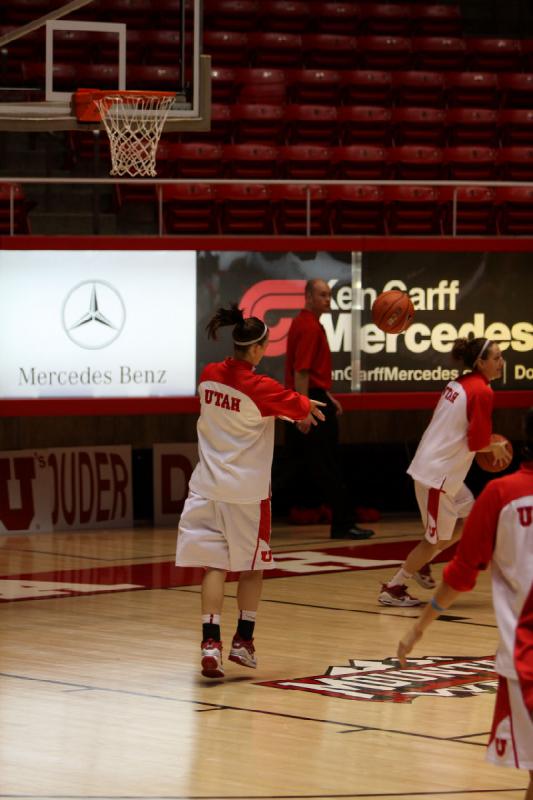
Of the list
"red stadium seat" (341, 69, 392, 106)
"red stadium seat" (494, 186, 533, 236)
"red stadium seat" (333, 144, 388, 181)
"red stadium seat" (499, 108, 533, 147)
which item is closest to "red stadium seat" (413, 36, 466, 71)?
"red stadium seat" (341, 69, 392, 106)

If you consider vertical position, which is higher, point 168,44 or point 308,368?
point 168,44

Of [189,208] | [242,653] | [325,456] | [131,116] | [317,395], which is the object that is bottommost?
[325,456]

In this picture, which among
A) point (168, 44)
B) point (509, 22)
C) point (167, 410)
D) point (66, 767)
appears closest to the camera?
point (66, 767)

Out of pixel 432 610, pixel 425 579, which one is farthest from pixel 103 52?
pixel 432 610

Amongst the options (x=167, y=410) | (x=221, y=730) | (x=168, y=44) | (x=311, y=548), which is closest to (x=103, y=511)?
(x=167, y=410)

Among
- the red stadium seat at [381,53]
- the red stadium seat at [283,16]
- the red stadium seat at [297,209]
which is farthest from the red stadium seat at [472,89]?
the red stadium seat at [297,209]

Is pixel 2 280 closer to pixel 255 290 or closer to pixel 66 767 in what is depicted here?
pixel 255 290

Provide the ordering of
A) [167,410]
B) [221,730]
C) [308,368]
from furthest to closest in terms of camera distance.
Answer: [167,410]
[308,368]
[221,730]

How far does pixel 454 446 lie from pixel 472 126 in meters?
9.24

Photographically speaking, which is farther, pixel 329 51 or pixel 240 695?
pixel 329 51

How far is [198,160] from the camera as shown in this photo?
1538cm

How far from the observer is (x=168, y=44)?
17.4m

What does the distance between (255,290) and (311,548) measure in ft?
8.07

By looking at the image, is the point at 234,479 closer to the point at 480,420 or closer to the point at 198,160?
the point at 480,420
